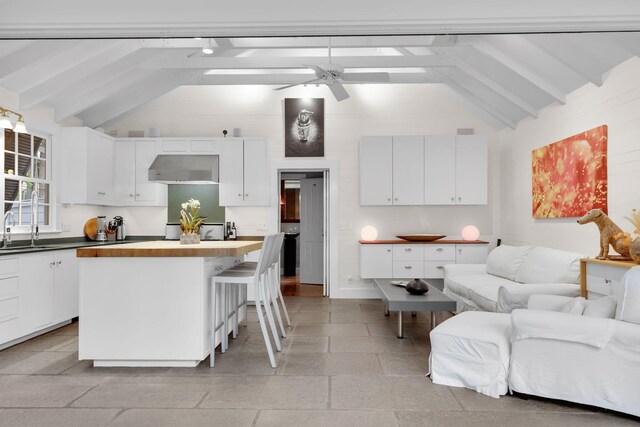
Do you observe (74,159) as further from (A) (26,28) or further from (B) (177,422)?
(B) (177,422)

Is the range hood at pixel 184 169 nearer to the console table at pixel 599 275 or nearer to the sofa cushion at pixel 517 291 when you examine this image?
the sofa cushion at pixel 517 291

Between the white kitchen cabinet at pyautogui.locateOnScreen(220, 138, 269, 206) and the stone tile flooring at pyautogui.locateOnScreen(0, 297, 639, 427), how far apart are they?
8.65ft

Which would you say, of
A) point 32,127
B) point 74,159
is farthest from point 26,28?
point 74,159

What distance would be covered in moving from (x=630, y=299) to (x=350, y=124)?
4.73 m

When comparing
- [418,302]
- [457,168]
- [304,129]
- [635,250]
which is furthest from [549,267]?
[304,129]

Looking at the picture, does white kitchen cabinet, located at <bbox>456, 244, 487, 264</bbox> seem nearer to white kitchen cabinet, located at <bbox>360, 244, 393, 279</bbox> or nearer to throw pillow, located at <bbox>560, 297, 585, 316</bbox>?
white kitchen cabinet, located at <bbox>360, 244, 393, 279</bbox>

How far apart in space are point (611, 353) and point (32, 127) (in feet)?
19.1

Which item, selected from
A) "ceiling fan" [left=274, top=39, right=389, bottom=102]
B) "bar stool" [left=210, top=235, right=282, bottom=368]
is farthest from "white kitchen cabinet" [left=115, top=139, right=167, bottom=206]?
"bar stool" [left=210, top=235, right=282, bottom=368]

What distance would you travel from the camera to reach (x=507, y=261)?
16.6ft

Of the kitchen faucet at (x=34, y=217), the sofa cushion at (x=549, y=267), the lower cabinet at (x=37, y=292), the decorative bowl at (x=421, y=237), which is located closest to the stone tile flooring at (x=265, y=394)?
the lower cabinet at (x=37, y=292)

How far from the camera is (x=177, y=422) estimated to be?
2471mm

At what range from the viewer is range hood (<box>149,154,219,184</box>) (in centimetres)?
590

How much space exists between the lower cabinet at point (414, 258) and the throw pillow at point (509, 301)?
234cm

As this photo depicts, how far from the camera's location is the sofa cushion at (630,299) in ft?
8.20
